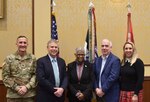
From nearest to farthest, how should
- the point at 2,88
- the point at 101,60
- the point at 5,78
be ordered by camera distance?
the point at 5,78
the point at 101,60
the point at 2,88

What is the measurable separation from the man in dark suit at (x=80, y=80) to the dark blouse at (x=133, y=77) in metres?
0.43

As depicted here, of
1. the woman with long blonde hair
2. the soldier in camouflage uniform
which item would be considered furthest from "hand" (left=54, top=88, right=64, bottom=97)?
the woman with long blonde hair

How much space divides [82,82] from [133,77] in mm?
667

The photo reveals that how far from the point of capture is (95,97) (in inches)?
163

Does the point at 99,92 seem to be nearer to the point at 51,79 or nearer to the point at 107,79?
the point at 107,79

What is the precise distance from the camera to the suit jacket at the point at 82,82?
3877 mm

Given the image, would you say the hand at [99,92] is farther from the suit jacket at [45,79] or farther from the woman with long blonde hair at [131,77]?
the suit jacket at [45,79]

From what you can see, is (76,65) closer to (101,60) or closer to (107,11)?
(101,60)

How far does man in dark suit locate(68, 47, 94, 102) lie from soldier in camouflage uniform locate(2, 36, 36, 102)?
508 millimetres

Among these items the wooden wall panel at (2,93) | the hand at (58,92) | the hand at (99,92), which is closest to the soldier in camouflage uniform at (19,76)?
the hand at (58,92)

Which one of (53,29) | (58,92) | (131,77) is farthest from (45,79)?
(53,29)

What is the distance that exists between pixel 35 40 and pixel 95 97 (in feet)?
5.28

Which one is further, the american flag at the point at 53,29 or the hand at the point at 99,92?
the american flag at the point at 53,29

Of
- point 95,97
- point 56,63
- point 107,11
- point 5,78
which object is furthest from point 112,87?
point 107,11
